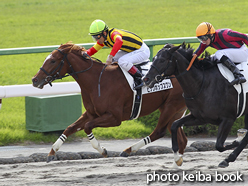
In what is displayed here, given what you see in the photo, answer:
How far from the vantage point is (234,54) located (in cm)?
666

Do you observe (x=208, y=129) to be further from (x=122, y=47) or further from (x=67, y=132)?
(x=67, y=132)

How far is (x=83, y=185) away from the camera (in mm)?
5895

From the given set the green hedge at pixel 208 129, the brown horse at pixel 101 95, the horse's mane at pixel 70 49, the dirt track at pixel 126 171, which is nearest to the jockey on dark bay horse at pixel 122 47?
the brown horse at pixel 101 95

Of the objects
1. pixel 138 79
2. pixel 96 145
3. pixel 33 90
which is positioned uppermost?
pixel 138 79

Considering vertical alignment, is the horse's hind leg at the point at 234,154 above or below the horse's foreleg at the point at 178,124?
below

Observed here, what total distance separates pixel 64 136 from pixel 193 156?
6.17 feet

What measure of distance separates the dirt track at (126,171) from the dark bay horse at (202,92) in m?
0.38

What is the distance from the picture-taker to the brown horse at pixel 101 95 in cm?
687

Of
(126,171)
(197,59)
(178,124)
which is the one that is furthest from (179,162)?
(197,59)

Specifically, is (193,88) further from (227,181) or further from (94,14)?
(94,14)

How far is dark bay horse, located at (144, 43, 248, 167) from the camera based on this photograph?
246 inches

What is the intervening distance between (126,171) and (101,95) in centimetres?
106

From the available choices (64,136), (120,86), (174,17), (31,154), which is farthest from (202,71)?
(174,17)

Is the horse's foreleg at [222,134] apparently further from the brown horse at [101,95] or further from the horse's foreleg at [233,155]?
the brown horse at [101,95]
